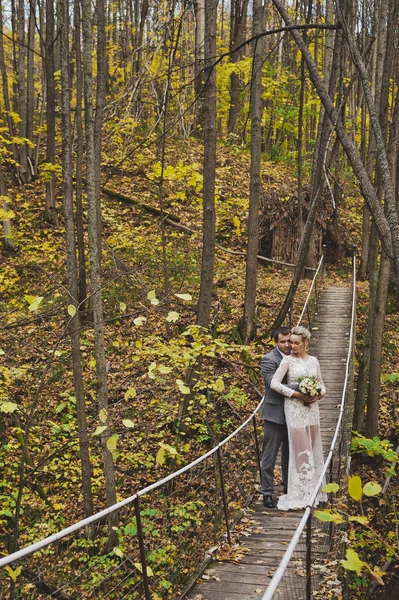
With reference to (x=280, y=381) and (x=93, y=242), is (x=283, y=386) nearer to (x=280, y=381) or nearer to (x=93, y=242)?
(x=280, y=381)

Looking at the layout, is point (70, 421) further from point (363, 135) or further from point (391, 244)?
point (363, 135)

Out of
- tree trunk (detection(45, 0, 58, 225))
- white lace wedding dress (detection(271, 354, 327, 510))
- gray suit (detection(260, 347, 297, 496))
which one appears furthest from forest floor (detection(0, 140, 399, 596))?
white lace wedding dress (detection(271, 354, 327, 510))

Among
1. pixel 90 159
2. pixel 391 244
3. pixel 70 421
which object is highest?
pixel 90 159

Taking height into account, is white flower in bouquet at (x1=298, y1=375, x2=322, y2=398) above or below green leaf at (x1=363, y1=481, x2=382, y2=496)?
below

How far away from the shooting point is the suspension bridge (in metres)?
4.06

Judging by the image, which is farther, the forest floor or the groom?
the forest floor

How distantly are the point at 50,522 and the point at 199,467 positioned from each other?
8.99ft

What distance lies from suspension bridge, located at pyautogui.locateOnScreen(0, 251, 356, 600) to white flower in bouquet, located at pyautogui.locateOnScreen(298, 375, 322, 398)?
50cm

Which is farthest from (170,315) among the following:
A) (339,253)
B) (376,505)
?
(339,253)

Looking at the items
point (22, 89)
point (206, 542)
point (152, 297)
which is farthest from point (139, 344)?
point (22, 89)

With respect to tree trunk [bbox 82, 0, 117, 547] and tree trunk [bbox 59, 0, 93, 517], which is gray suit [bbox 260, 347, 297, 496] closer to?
tree trunk [bbox 82, 0, 117, 547]

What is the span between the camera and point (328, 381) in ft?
32.6

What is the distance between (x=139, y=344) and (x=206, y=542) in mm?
3348

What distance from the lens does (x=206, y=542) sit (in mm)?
7117
